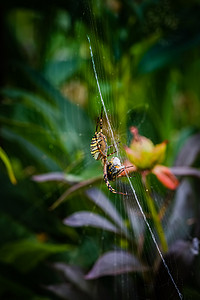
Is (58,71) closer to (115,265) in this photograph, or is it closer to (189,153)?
(189,153)

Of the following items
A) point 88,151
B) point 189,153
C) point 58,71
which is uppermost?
point 58,71

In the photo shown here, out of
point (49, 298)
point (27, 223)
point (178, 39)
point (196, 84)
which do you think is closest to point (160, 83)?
point (178, 39)

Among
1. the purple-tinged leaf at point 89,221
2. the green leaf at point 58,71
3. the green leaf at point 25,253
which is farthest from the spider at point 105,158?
the green leaf at point 58,71

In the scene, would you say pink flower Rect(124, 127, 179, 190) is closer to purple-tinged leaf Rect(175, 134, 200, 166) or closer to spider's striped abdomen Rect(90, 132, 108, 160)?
spider's striped abdomen Rect(90, 132, 108, 160)

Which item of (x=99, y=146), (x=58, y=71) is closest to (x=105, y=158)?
(x=99, y=146)

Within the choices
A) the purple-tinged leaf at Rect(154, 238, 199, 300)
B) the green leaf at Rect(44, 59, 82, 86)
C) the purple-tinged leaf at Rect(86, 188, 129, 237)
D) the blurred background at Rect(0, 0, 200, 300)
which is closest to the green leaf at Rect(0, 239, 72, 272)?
the blurred background at Rect(0, 0, 200, 300)

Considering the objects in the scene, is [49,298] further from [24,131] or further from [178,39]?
[178,39]

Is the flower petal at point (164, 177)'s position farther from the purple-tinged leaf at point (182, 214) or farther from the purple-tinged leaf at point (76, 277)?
the purple-tinged leaf at point (76, 277)
